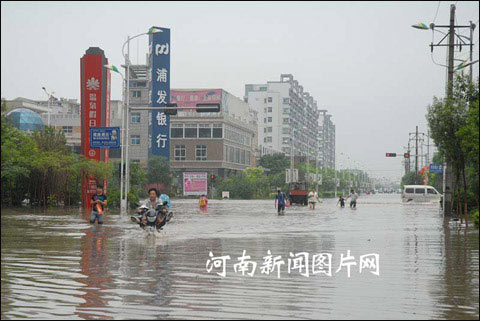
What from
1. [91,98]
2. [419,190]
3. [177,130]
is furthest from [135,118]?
[91,98]

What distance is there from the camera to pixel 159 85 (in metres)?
80.1

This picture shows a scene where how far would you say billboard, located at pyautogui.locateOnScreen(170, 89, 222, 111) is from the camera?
10631 cm

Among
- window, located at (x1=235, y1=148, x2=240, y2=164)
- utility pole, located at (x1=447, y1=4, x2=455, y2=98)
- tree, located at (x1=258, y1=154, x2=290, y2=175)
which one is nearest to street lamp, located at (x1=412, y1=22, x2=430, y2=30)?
utility pole, located at (x1=447, y1=4, x2=455, y2=98)

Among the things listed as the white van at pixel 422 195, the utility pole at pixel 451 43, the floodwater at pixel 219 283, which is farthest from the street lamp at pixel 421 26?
the white van at pixel 422 195

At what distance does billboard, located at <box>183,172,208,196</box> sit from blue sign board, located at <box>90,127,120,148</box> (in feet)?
160

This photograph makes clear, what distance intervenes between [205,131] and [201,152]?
342cm

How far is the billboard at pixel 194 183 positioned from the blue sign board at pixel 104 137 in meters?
48.7

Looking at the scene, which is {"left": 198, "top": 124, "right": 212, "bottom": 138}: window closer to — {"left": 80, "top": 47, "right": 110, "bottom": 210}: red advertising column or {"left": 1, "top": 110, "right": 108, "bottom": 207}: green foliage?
{"left": 1, "top": 110, "right": 108, "bottom": 207}: green foliage

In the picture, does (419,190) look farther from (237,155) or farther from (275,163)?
(275,163)

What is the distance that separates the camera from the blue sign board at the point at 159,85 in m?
80.0

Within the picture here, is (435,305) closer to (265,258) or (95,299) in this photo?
(95,299)

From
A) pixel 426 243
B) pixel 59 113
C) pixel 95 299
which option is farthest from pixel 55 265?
pixel 59 113

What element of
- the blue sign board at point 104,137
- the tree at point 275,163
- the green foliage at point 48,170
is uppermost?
the tree at point 275,163

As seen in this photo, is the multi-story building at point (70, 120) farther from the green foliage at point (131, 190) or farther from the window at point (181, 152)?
the green foliage at point (131, 190)
